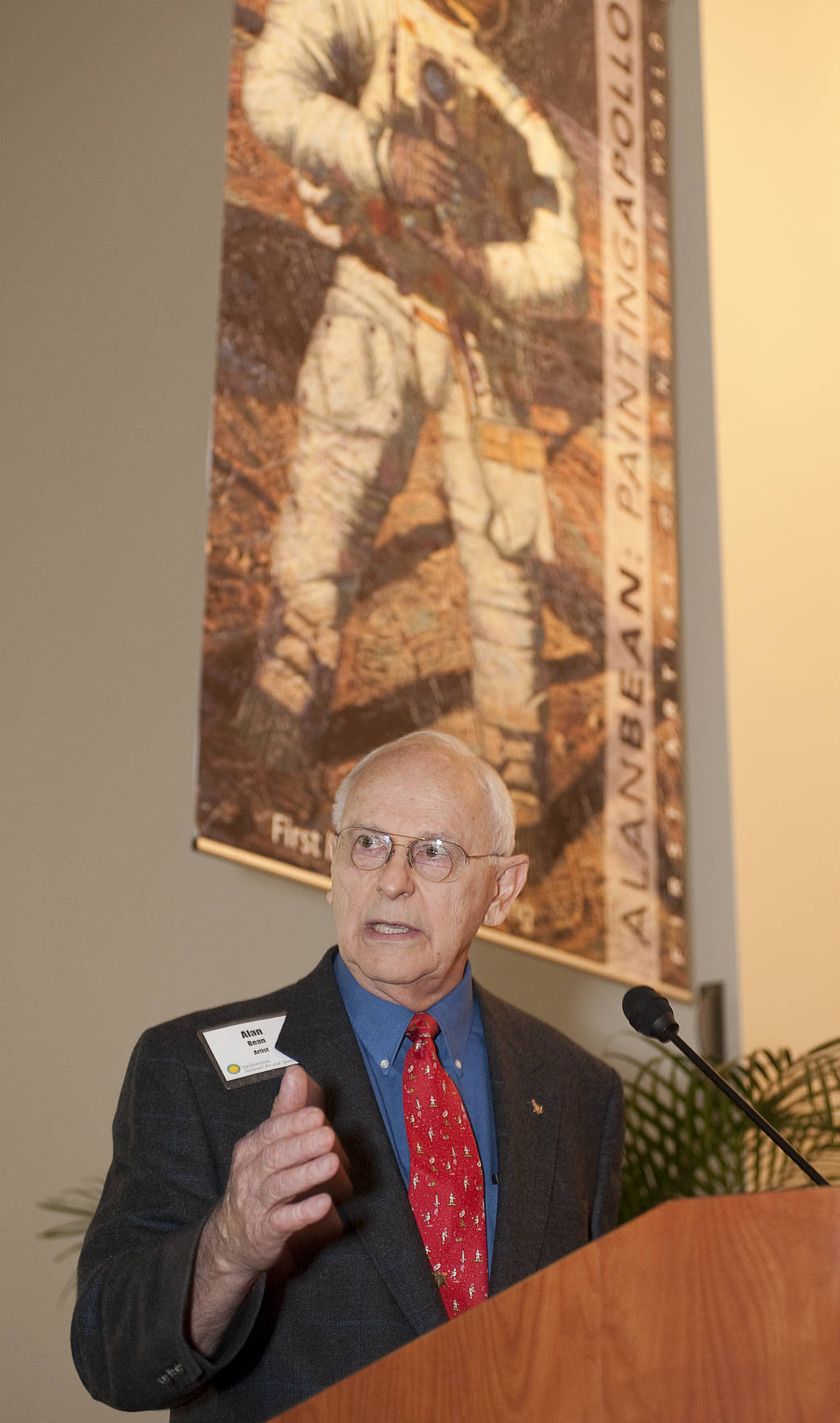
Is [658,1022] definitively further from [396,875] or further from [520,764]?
[520,764]

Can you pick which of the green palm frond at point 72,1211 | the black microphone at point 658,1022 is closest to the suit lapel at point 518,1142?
the black microphone at point 658,1022

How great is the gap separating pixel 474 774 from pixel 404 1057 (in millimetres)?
519

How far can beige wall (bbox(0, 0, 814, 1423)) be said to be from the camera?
3375 mm

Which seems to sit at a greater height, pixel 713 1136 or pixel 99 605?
pixel 99 605

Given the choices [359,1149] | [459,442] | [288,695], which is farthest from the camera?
[459,442]

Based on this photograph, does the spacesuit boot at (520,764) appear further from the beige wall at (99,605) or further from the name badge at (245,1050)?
the name badge at (245,1050)

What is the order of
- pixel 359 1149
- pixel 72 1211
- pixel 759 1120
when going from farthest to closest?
pixel 72 1211 < pixel 359 1149 < pixel 759 1120

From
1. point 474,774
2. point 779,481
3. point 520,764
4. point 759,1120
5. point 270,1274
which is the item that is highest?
point 779,481

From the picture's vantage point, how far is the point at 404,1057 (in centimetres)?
239

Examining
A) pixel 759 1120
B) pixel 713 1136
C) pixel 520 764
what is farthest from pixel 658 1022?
pixel 520 764

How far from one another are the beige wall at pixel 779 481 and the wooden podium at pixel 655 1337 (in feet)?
12.2

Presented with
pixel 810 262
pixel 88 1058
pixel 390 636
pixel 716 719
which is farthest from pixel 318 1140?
pixel 810 262

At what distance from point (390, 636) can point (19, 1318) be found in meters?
2.07

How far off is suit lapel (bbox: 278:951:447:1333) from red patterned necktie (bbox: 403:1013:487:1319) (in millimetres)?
65
